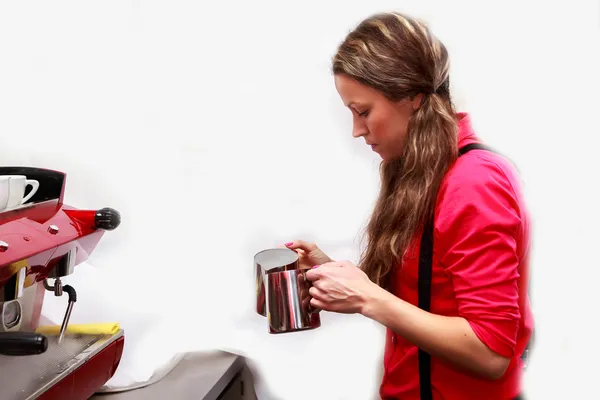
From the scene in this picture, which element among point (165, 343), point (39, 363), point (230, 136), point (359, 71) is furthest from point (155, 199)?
point (359, 71)

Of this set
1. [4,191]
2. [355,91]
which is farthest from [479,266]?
[4,191]

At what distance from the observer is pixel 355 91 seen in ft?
2.96

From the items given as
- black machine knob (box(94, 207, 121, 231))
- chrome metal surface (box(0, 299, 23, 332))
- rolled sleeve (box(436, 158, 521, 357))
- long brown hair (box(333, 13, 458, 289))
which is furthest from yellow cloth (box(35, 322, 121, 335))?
rolled sleeve (box(436, 158, 521, 357))

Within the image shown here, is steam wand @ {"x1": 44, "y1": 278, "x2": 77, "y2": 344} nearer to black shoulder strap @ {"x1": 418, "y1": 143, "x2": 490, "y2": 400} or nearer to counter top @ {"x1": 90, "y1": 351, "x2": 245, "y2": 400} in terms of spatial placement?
counter top @ {"x1": 90, "y1": 351, "x2": 245, "y2": 400}

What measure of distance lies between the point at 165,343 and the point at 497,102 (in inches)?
35.4

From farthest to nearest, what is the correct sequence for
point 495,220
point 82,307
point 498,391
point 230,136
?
point 230,136 → point 82,307 → point 498,391 → point 495,220

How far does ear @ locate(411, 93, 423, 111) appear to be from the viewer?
2.96 ft

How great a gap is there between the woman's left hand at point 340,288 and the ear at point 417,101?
259mm

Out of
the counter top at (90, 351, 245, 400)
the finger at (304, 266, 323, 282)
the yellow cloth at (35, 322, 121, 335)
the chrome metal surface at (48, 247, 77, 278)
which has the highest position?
the chrome metal surface at (48, 247, 77, 278)

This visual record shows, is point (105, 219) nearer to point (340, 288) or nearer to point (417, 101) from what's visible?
point (340, 288)

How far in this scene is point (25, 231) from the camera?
83 cm

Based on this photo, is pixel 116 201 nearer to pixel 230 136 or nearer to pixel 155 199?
pixel 155 199

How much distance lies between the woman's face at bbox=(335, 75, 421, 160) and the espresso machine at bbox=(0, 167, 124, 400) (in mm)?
423

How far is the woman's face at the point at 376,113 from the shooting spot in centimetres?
90
